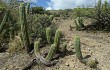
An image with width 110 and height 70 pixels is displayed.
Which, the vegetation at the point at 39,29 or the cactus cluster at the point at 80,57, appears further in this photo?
the vegetation at the point at 39,29

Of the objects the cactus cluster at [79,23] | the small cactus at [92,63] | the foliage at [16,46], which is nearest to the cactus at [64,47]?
the small cactus at [92,63]

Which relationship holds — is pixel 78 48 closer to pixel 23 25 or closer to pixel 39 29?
pixel 23 25

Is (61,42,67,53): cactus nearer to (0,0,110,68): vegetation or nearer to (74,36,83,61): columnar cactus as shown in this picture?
(0,0,110,68): vegetation

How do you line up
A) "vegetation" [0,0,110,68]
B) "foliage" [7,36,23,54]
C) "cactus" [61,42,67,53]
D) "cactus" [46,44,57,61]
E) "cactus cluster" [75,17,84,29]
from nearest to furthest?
1. "cactus" [46,44,57,61]
2. "vegetation" [0,0,110,68]
3. "cactus" [61,42,67,53]
4. "foliage" [7,36,23,54]
5. "cactus cluster" [75,17,84,29]

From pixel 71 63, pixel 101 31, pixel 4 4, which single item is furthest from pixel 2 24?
pixel 101 31

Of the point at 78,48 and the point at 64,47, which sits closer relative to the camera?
the point at 78,48

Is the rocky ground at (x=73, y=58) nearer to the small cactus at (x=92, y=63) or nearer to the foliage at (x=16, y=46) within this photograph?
the small cactus at (x=92, y=63)

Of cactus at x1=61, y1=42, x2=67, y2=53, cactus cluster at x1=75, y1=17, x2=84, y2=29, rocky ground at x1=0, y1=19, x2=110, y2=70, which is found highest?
cactus cluster at x1=75, y1=17, x2=84, y2=29

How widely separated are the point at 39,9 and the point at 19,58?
10.6 metres

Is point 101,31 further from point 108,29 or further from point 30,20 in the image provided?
point 30,20

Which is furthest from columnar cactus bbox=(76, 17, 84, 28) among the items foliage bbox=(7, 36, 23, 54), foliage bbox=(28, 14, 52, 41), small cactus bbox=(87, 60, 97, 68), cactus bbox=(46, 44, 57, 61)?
small cactus bbox=(87, 60, 97, 68)

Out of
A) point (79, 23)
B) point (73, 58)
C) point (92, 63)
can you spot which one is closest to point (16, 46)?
point (73, 58)

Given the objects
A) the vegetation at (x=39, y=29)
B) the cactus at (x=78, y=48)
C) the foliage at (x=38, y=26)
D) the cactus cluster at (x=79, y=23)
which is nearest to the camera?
the cactus at (x=78, y=48)

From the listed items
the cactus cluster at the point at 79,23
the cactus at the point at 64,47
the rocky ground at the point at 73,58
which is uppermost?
the cactus cluster at the point at 79,23
